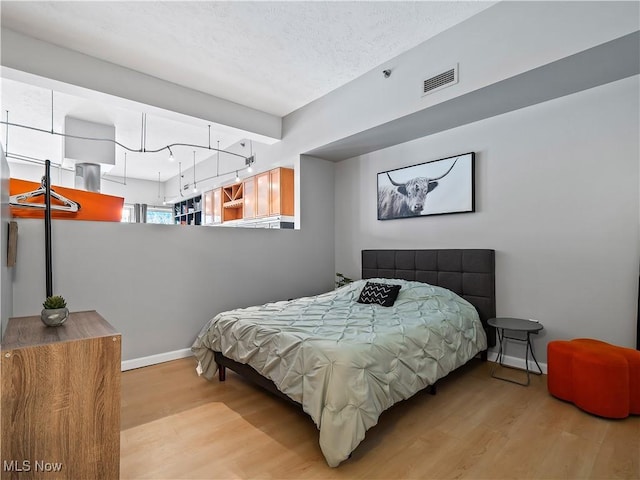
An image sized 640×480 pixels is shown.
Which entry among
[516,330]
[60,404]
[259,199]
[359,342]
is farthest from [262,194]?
[60,404]

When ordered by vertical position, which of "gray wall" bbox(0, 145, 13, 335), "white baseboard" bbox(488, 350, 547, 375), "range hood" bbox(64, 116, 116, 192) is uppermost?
"range hood" bbox(64, 116, 116, 192)

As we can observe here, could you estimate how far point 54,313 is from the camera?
5.52 ft

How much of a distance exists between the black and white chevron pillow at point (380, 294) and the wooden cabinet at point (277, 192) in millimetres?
1997

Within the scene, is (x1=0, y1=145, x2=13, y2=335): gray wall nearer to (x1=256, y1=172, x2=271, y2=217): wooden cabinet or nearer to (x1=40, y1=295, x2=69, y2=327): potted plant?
(x1=40, y1=295, x2=69, y2=327): potted plant

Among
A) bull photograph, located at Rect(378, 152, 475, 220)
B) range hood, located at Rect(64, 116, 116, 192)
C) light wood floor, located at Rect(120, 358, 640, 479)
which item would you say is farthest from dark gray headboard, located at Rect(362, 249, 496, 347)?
range hood, located at Rect(64, 116, 116, 192)

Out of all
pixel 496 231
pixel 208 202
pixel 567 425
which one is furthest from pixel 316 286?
pixel 208 202

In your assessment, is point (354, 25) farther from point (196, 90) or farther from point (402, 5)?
point (196, 90)

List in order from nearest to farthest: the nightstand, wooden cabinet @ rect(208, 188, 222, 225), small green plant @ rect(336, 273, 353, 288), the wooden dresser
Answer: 1. the wooden dresser
2. the nightstand
3. small green plant @ rect(336, 273, 353, 288)
4. wooden cabinet @ rect(208, 188, 222, 225)

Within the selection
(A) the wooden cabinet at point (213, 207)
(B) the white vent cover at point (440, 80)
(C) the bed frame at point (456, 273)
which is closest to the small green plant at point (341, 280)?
(C) the bed frame at point (456, 273)

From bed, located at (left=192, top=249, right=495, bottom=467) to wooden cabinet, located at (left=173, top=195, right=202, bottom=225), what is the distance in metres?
5.53

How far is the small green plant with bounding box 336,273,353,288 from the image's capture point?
4750mm

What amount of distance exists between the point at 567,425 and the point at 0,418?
3.03m

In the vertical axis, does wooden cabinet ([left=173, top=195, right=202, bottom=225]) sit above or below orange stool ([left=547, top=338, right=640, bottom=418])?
above

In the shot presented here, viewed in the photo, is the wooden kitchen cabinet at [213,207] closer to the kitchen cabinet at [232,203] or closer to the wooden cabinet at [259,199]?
the wooden cabinet at [259,199]
